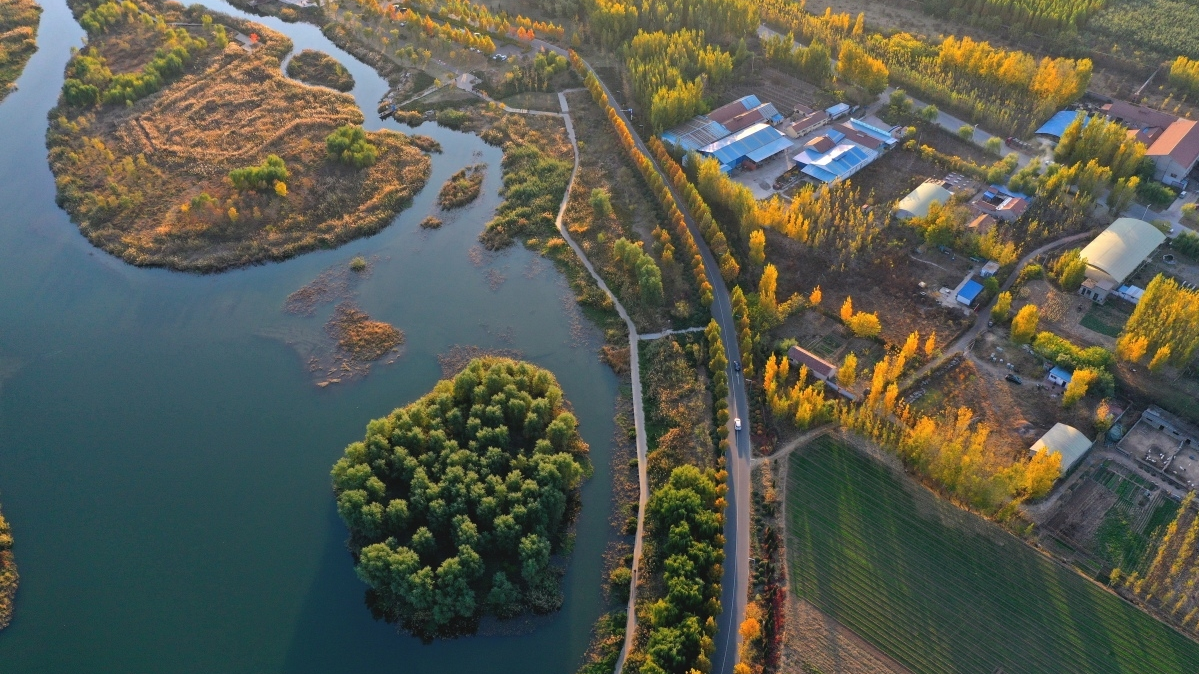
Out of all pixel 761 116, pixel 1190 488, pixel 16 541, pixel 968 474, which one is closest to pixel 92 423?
pixel 16 541

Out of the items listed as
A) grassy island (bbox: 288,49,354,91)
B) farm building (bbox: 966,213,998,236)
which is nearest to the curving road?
farm building (bbox: 966,213,998,236)

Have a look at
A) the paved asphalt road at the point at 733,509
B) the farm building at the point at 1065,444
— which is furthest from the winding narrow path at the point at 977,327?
the paved asphalt road at the point at 733,509

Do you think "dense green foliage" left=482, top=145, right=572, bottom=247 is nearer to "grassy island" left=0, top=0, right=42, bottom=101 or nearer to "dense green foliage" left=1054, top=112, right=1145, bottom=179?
"dense green foliage" left=1054, top=112, right=1145, bottom=179

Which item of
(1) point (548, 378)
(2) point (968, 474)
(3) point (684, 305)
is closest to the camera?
(2) point (968, 474)

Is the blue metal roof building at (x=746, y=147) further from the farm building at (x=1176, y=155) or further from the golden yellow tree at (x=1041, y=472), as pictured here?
the golden yellow tree at (x=1041, y=472)

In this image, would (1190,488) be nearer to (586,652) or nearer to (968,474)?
(968,474)

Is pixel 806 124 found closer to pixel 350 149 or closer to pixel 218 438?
pixel 350 149

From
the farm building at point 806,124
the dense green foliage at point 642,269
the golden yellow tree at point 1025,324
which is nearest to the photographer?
the golden yellow tree at point 1025,324
